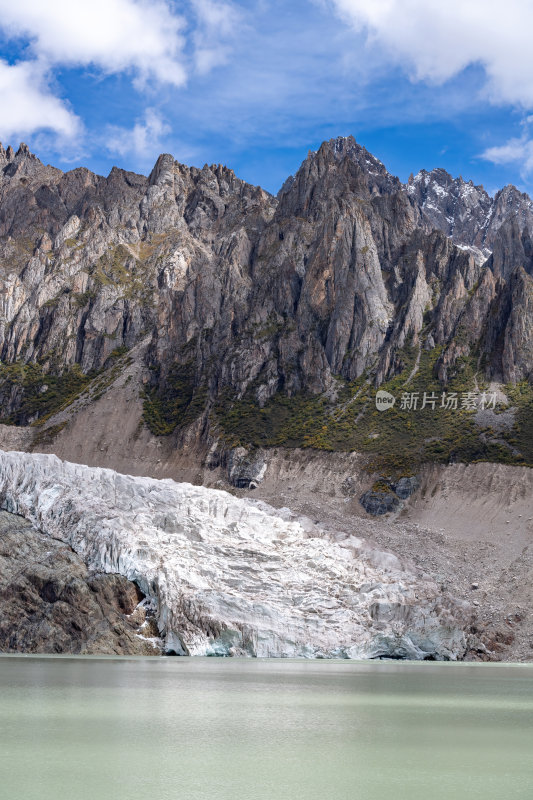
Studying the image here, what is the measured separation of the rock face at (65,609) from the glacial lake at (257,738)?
23.3 metres

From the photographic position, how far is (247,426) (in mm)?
196375

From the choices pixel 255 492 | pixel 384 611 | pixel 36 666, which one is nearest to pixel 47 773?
pixel 36 666

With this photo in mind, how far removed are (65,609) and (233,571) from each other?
2128 cm

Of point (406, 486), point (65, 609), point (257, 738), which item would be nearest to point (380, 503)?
point (406, 486)

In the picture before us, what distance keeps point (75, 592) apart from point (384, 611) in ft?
111

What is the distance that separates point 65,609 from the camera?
311 feet

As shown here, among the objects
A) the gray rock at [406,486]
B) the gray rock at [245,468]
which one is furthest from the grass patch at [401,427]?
the gray rock at [245,468]

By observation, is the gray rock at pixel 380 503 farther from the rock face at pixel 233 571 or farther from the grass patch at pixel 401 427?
the rock face at pixel 233 571

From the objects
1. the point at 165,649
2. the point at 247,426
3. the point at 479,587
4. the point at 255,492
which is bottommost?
the point at 165,649

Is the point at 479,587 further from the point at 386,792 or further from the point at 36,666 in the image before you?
the point at 386,792

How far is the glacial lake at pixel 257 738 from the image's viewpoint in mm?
31359

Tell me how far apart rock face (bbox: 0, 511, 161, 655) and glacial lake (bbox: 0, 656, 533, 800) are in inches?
918

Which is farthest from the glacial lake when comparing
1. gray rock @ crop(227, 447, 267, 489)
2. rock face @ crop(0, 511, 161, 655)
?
gray rock @ crop(227, 447, 267, 489)

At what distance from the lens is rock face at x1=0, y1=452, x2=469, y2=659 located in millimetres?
99875
